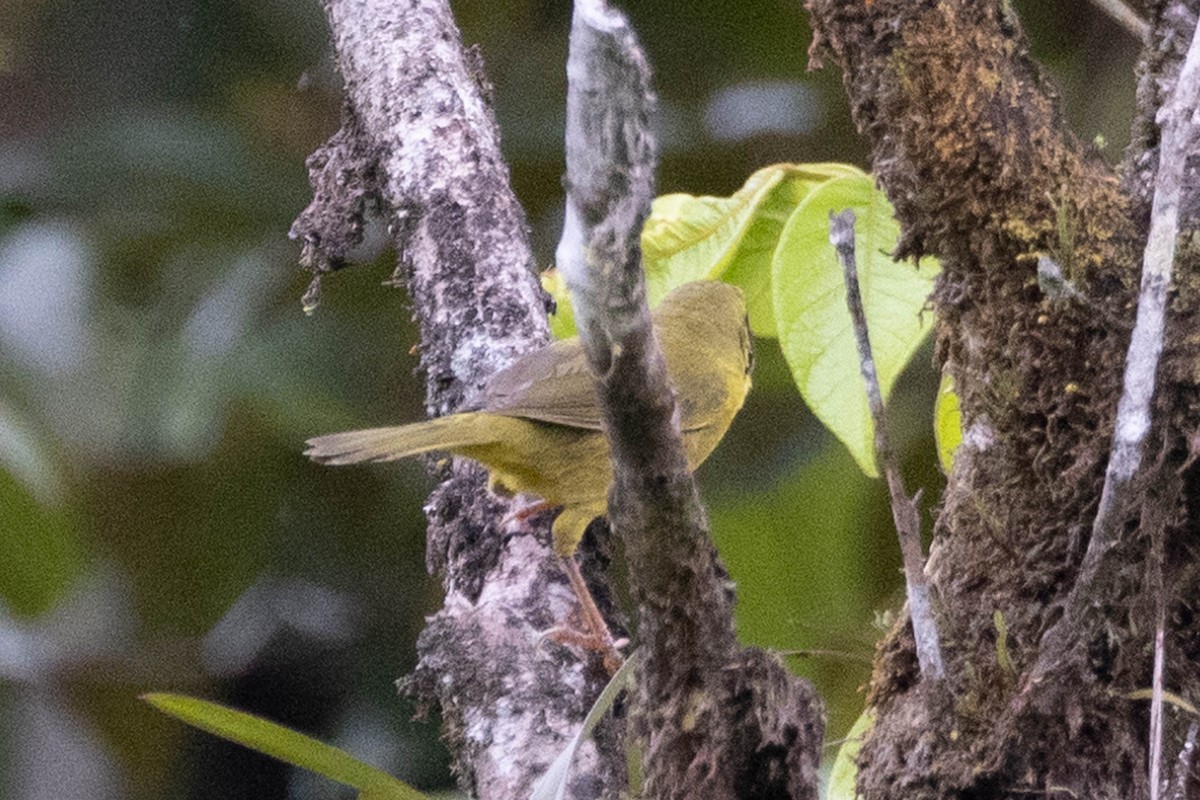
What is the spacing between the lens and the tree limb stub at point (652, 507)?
770mm

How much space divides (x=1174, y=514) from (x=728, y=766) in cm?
48

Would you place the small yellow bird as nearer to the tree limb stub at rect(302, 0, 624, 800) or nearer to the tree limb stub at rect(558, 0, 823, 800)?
the tree limb stub at rect(302, 0, 624, 800)

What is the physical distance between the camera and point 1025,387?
127 cm

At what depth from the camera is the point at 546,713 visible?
1712 millimetres

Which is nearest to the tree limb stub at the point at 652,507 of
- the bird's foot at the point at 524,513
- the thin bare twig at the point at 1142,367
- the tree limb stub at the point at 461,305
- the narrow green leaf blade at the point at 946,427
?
the thin bare twig at the point at 1142,367

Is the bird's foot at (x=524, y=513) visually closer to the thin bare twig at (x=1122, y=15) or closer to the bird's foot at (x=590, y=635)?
the bird's foot at (x=590, y=635)

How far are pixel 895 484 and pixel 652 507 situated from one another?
0.21 m

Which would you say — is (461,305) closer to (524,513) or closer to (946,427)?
(524,513)

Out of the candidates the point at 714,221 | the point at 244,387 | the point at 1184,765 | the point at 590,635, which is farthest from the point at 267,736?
the point at 244,387

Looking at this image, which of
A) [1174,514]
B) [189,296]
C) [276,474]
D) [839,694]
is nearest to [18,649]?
[276,474]

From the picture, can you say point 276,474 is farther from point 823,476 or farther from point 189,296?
point 823,476

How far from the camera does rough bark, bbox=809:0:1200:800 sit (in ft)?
3.73

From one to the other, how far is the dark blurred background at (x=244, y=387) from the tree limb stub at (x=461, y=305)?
45.0 inches

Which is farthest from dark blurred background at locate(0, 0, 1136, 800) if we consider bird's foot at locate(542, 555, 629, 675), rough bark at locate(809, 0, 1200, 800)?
rough bark at locate(809, 0, 1200, 800)
